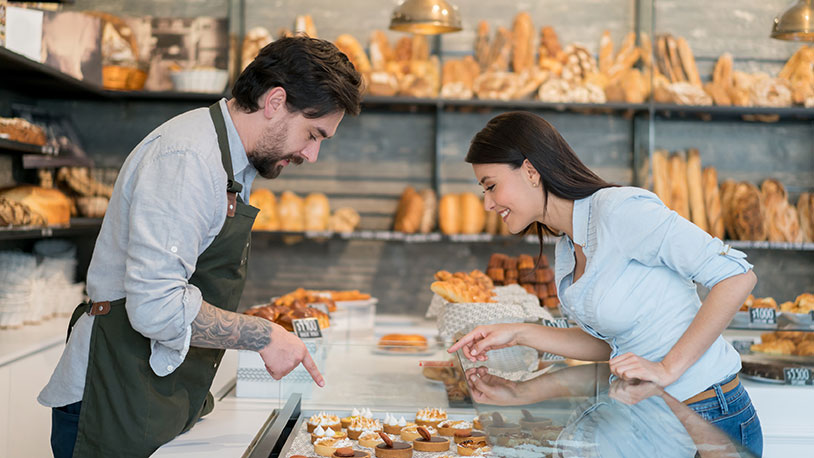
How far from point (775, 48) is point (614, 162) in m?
1.08

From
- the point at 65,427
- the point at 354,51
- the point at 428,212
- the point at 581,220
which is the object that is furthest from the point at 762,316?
the point at 354,51

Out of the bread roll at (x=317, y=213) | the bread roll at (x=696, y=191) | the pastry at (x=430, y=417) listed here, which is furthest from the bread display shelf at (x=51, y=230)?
the bread roll at (x=696, y=191)

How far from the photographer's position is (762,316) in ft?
8.82

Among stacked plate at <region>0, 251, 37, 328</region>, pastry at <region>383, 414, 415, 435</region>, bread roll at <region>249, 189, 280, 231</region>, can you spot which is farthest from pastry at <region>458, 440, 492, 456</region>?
bread roll at <region>249, 189, 280, 231</region>

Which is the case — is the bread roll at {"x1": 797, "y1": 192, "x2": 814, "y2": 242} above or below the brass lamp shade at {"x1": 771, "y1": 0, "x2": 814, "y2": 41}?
below

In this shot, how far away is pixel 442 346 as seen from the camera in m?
2.14

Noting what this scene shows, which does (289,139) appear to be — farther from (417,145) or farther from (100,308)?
(417,145)

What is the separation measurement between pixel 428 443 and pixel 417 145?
10.4ft

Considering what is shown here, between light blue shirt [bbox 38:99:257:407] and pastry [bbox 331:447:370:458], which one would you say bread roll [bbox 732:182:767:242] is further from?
light blue shirt [bbox 38:99:257:407]

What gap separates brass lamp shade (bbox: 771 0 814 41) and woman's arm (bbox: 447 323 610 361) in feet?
6.68

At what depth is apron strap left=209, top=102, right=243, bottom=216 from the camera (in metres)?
1.61

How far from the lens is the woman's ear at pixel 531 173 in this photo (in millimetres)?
1927

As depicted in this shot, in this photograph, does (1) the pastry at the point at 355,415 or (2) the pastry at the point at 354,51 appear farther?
(2) the pastry at the point at 354,51

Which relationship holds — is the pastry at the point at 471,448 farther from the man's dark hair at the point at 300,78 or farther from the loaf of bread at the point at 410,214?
the loaf of bread at the point at 410,214
